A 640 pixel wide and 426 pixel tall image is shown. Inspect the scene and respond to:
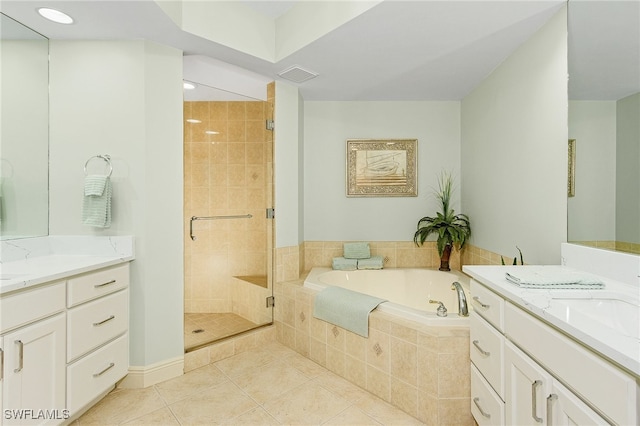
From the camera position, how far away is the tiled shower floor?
7.38 feet

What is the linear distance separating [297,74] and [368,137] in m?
0.99

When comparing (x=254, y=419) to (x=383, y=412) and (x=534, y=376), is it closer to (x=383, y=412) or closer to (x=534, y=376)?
(x=383, y=412)

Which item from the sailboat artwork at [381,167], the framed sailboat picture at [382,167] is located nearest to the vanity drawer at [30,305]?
the framed sailboat picture at [382,167]

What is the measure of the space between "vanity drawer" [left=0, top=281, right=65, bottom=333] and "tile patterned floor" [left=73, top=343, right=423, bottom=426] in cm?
71

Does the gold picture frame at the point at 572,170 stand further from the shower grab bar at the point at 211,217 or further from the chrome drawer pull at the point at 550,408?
the shower grab bar at the point at 211,217

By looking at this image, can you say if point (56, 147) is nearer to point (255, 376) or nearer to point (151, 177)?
point (151, 177)

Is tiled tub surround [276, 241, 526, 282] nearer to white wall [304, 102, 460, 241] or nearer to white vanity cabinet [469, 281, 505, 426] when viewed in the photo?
white wall [304, 102, 460, 241]

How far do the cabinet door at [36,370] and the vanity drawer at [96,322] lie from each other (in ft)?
0.17

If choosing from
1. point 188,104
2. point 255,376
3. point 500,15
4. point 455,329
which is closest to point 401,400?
point 455,329

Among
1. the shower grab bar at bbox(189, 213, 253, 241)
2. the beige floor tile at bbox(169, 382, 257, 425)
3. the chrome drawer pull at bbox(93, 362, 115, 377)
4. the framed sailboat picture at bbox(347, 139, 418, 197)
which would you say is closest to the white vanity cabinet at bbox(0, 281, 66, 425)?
the chrome drawer pull at bbox(93, 362, 115, 377)

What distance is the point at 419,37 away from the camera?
1.90 meters

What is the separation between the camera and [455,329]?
1.61m

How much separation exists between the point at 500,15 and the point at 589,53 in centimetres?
49

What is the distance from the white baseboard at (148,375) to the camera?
6.35 ft
